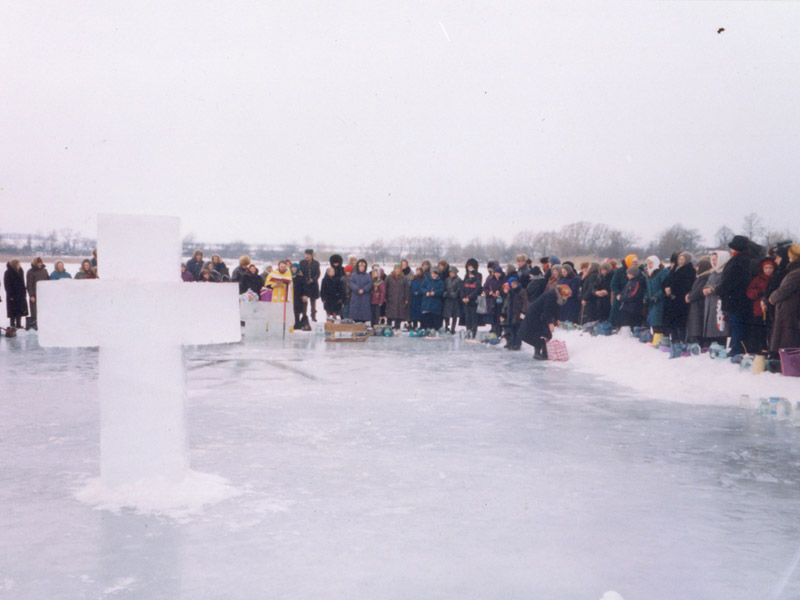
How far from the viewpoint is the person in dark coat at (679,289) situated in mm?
12156

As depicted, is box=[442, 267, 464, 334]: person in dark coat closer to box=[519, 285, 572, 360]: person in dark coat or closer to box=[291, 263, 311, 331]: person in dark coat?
box=[291, 263, 311, 331]: person in dark coat

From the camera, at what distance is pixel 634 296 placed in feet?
44.2

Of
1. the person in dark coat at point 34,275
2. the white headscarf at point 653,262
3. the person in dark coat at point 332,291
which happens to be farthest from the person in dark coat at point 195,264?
the white headscarf at point 653,262

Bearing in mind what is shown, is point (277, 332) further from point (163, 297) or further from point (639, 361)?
point (163, 297)

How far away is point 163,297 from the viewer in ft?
14.4

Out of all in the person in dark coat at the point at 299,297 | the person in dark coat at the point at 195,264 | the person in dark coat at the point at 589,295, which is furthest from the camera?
the person in dark coat at the point at 299,297

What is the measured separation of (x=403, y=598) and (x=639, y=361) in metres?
8.98

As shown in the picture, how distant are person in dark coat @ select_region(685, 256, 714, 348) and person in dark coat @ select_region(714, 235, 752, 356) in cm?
110

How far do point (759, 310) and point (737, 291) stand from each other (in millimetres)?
357

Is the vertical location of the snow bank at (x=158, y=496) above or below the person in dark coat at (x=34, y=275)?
below

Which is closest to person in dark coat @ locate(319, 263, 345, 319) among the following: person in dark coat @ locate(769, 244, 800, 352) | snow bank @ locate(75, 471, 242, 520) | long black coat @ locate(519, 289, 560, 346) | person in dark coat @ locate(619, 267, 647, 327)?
long black coat @ locate(519, 289, 560, 346)

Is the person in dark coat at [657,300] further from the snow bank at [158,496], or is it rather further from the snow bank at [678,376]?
the snow bank at [158,496]

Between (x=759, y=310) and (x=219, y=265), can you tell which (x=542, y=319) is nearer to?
(x=759, y=310)

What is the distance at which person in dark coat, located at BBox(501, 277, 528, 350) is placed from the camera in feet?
46.9
